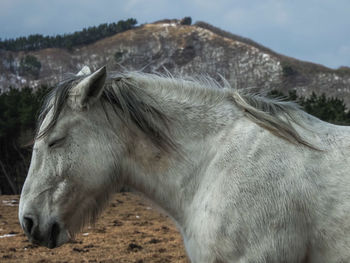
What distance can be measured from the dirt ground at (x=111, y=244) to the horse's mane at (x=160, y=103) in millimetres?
2469

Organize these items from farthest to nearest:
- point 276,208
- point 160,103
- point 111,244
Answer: point 111,244, point 160,103, point 276,208

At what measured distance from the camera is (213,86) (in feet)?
10.7

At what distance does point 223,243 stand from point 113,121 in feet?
3.76

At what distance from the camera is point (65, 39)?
7938cm

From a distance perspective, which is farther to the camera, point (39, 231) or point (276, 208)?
point (39, 231)

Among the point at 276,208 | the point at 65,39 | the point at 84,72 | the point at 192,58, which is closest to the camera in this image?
the point at 276,208

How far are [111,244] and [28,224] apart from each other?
584 cm

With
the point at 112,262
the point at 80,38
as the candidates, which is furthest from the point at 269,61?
the point at 112,262

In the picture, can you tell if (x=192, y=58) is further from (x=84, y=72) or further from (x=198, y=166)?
(x=198, y=166)

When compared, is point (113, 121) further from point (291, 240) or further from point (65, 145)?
point (291, 240)

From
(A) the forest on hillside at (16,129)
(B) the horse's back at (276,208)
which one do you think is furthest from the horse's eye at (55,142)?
(A) the forest on hillside at (16,129)

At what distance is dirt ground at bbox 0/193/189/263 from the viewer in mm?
7340

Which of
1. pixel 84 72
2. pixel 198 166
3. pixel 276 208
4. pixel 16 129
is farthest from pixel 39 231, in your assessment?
pixel 16 129

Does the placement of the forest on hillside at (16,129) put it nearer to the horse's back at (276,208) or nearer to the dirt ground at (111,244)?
the dirt ground at (111,244)
